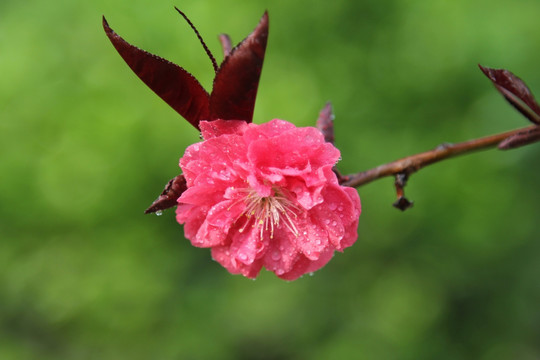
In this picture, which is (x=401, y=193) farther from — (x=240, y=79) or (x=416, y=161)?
(x=240, y=79)

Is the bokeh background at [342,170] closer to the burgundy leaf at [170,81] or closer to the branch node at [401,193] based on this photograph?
the branch node at [401,193]

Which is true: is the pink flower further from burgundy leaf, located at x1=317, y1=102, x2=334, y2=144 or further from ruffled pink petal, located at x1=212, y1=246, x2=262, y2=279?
burgundy leaf, located at x1=317, y1=102, x2=334, y2=144

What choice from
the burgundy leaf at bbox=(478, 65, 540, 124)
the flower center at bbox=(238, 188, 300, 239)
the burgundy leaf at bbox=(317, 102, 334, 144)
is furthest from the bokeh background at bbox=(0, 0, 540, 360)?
the flower center at bbox=(238, 188, 300, 239)

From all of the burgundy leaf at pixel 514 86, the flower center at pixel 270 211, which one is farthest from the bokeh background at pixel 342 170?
the flower center at pixel 270 211

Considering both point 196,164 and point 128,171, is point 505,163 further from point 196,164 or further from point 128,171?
point 196,164

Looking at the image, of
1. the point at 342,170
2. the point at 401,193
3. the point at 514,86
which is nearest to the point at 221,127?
the point at 401,193
